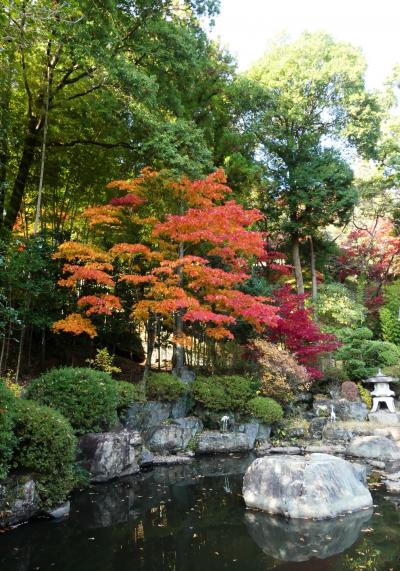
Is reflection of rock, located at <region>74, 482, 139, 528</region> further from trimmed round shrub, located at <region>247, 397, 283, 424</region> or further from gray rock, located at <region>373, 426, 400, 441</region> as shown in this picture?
gray rock, located at <region>373, 426, 400, 441</region>

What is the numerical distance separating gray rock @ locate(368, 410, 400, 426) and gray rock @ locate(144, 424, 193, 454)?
18.7 ft

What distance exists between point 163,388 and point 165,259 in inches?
124

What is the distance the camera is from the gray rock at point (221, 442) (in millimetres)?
9523

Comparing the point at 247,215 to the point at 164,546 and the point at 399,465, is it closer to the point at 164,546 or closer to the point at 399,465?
the point at 399,465

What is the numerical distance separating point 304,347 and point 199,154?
6.37 m

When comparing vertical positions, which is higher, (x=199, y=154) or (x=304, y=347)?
(x=199, y=154)

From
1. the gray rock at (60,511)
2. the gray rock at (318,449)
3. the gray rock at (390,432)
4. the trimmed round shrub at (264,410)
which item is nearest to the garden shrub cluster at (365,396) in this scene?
the gray rock at (390,432)

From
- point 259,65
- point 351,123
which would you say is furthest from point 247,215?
point 259,65

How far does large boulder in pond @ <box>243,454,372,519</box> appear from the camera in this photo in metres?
5.60

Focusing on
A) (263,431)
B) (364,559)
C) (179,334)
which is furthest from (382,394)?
(364,559)

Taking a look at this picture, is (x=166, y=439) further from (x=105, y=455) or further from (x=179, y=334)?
(x=179, y=334)

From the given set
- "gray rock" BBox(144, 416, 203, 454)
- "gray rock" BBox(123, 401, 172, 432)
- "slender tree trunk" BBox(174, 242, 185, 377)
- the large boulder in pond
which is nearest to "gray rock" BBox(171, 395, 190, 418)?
"gray rock" BBox(123, 401, 172, 432)

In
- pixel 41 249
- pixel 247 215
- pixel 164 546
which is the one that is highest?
pixel 247 215

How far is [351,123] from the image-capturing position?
1700cm
